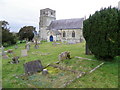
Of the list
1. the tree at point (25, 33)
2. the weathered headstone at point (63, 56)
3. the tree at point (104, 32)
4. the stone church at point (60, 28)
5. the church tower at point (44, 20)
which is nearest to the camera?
the tree at point (104, 32)

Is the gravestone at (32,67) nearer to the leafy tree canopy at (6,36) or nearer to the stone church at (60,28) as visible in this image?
the leafy tree canopy at (6,36)

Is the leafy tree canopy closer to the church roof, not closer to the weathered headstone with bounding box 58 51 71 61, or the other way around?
the church roof

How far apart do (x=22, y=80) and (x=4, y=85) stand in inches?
34.1

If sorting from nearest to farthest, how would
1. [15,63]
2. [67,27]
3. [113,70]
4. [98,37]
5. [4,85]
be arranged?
[4,85]
[113,70]
[98,37]
[15,63]
[67,27]

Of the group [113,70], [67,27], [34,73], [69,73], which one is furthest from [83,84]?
[67,27]

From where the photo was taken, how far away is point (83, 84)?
4.79m

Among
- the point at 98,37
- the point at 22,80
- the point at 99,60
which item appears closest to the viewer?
the point at 22,80

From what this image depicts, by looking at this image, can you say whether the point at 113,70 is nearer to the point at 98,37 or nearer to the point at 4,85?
the point at 98,37

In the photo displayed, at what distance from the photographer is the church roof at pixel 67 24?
33.9 metres

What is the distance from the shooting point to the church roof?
1336 inches

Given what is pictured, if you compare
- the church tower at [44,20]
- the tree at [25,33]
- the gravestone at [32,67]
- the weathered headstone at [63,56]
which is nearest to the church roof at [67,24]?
the church tower at [44,20]

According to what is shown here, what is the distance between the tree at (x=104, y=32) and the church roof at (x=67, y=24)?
86.1 feet

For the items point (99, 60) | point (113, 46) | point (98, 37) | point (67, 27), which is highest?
point (67, 27)

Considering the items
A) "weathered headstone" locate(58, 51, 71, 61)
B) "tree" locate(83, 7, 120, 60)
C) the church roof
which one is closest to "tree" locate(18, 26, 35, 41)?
the church roof
